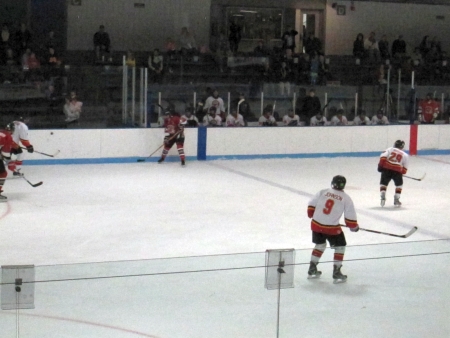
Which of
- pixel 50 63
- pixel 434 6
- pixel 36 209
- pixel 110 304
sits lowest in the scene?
pixel 36 209

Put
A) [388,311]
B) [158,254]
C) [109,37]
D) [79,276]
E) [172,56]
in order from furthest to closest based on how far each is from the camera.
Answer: [109,37]
[172,56]
[158,254]
[388,311]
[79,276]

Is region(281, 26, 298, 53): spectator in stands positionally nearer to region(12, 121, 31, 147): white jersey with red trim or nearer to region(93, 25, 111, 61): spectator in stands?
region(93, 25, 111, 61): spectator in stands

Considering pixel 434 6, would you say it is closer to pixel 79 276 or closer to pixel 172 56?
pixel 172 56

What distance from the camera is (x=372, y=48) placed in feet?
69.7

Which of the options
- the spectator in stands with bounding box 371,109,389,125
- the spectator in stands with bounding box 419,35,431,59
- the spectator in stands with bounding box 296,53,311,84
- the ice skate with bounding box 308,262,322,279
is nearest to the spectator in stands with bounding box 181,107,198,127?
the spectator in stands with bounding box 371,109,389,125

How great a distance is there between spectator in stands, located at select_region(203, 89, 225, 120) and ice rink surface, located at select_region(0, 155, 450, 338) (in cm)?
134

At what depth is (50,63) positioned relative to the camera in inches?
677

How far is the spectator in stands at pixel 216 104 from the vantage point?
1622 cm

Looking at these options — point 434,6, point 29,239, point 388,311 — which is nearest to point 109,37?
point 434,6

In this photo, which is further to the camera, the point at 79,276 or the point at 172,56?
the point at 172,56

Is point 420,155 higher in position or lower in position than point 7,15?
lower

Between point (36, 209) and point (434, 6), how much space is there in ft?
53.0

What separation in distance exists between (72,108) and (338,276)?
10.9m

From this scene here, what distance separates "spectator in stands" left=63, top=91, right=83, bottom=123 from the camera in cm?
1483
